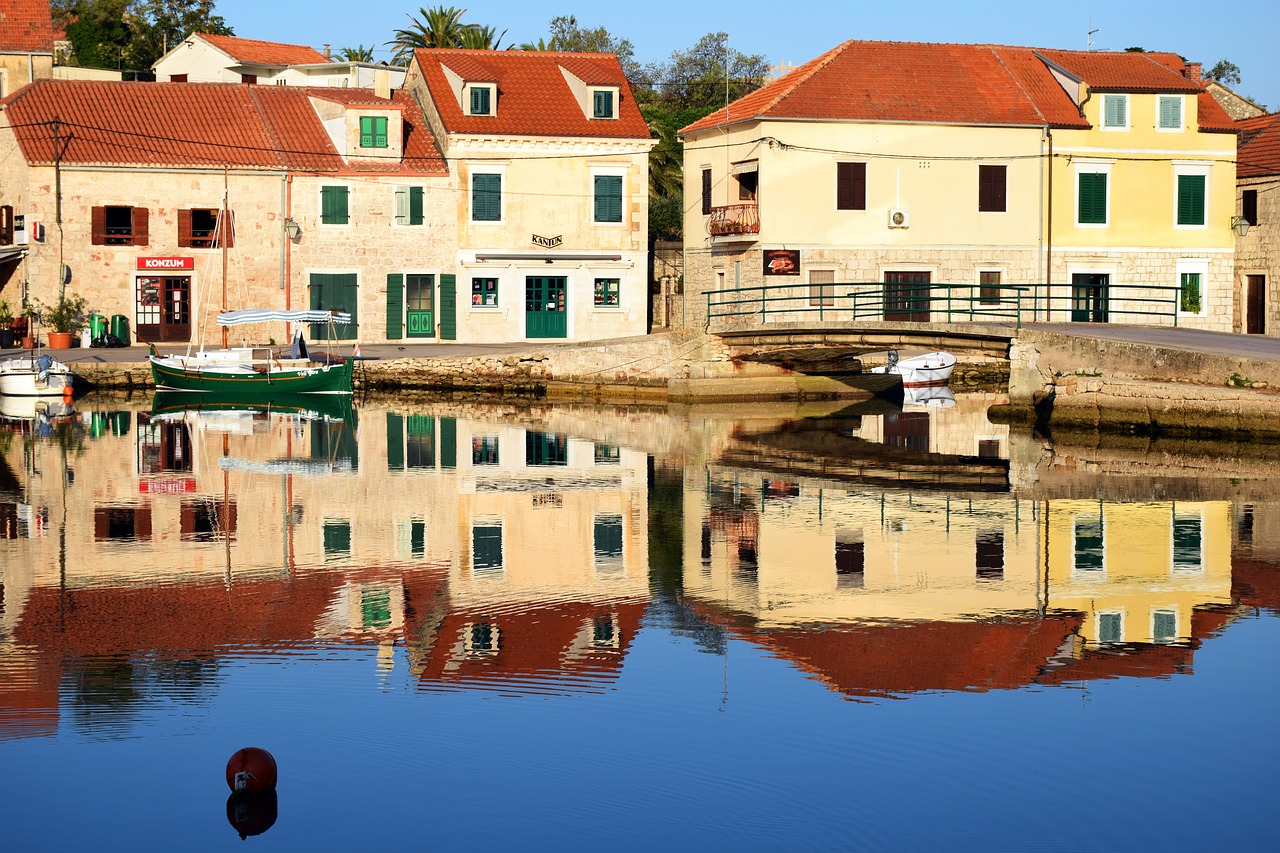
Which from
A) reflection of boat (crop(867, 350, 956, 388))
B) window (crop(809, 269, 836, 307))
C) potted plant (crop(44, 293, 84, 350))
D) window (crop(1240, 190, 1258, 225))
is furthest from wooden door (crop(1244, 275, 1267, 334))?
potted plant (crop(44, 293, 84, 350))

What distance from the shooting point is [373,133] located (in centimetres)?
4938

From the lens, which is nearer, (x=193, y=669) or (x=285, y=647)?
(x=193, y=669)

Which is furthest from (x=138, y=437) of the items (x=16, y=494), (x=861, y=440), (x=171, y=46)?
(x=171, y=46)

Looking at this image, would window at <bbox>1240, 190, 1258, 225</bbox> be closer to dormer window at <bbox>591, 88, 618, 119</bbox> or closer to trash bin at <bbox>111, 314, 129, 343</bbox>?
dormer window at <bbox>591, 88, 618, 119</bbox>

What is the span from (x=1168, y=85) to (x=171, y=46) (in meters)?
45.6

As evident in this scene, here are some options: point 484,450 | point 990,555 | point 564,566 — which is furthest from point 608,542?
point 484,450

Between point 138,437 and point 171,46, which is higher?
point 171,46

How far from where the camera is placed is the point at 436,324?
1965 inches

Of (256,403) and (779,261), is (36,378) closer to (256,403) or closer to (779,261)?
(256,403)

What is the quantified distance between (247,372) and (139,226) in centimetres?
758

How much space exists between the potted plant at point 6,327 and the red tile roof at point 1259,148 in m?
37.0

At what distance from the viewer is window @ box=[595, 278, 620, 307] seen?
50906 millimetres

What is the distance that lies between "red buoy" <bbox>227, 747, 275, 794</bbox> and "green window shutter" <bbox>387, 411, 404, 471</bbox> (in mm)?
17926

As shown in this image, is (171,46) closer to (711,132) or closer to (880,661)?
(711,132)
